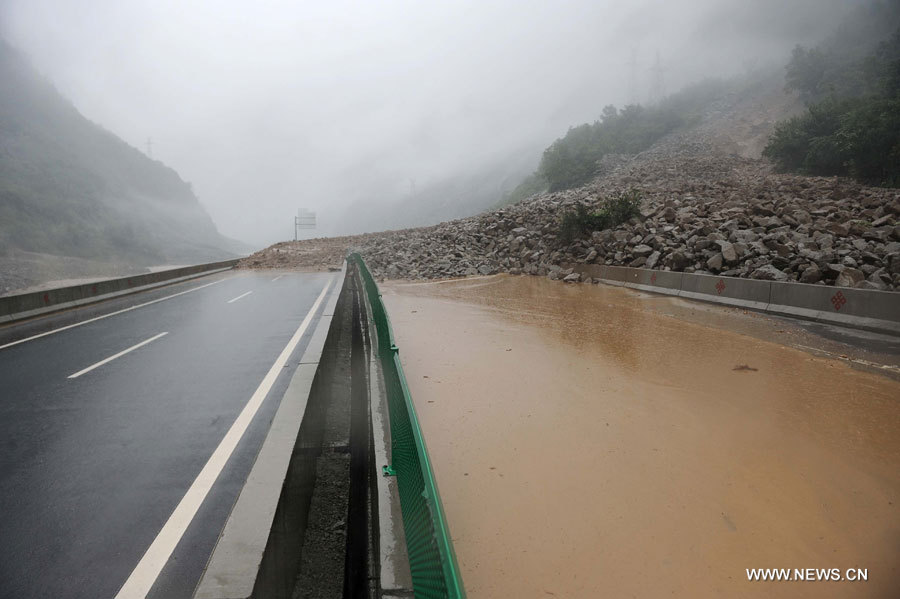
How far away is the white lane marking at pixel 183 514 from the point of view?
2.81 meters

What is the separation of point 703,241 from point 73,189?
14184 cm

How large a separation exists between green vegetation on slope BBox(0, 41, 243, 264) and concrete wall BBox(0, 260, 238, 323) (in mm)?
85375

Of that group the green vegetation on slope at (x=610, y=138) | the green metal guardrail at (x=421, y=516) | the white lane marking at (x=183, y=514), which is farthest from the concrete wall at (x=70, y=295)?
the green vegetation on slope at (x=610, y=138)

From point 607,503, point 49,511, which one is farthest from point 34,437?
point 607,503

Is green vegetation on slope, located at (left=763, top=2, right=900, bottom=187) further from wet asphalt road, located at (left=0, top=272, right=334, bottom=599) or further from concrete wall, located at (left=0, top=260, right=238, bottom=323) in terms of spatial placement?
concrete wall, located at (left=0, top=260, right=238, bottom=323)

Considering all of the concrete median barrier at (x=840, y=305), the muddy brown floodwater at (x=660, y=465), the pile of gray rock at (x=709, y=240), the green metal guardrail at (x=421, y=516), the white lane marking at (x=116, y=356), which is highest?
the pile of gray rock at (x=709, y=240)

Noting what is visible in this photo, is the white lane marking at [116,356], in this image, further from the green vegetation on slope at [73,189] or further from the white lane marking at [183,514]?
the green vegetation on slope at [73,189]

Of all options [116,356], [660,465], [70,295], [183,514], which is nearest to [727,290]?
[660,465]

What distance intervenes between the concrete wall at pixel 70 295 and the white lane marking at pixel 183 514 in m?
9.51

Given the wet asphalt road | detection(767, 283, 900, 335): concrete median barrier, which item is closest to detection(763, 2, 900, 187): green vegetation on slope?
detection(767, 283, 900, 335): concrete median barrier

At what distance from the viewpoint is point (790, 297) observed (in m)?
11.5

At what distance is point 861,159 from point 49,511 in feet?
132

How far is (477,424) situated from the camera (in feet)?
18.2

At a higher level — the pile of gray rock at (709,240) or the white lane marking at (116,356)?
the pile of gray rock at (709,240)
